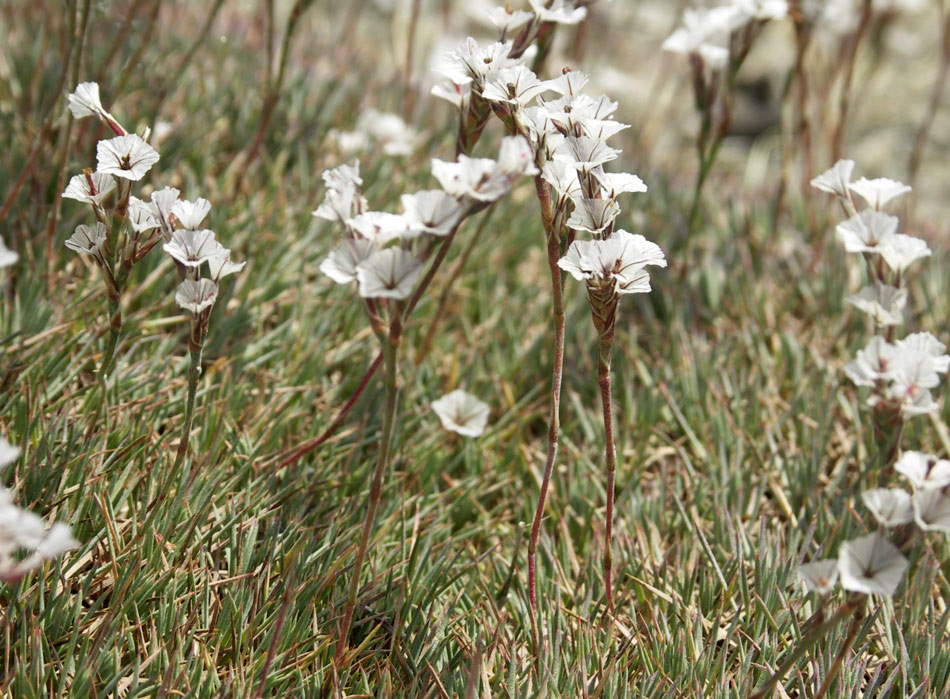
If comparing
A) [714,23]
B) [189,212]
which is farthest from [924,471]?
[714,23]

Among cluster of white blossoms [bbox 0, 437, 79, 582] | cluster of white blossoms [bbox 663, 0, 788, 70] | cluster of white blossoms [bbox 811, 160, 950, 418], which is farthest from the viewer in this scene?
cluster of white blossoms [bbox 663, 0, 788, 70]

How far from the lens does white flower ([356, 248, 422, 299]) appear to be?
129 cm

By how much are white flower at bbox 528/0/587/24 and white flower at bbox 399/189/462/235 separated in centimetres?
82

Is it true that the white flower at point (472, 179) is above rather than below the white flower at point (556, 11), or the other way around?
below

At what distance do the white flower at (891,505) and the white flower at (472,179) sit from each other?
28.6 inches

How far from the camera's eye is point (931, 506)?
1.25 metres

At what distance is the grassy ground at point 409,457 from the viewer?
165cm

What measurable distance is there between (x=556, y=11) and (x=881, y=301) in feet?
3.22

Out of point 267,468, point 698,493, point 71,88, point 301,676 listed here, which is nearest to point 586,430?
point 698,493

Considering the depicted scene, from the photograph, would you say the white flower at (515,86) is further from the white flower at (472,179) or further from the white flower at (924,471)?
the white flower at (924,471)

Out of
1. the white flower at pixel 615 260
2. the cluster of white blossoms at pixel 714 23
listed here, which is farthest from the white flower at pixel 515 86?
the cluster of white blossoms at pixel 714 23

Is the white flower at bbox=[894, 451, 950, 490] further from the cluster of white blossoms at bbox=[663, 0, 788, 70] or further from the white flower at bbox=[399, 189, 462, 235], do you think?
the cluster of white blossoms at bbox=[663, 0, 788, 70]

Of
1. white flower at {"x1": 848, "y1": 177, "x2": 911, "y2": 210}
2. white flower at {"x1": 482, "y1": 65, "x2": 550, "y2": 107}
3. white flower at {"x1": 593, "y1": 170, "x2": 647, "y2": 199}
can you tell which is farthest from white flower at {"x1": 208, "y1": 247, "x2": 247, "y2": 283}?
white flower at {"x1": 848, "y1": 177, "x2": 911, "y2": 210}

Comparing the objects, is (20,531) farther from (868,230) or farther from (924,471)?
(868,230)
